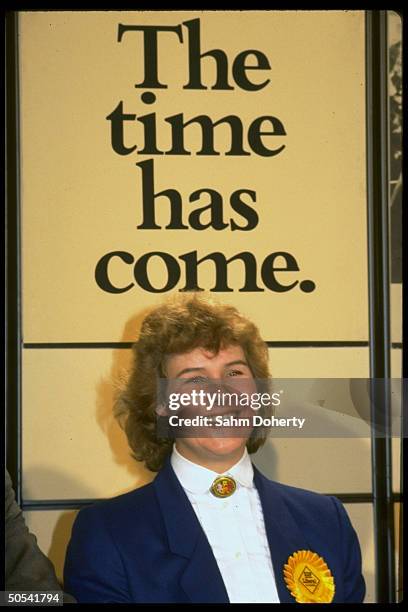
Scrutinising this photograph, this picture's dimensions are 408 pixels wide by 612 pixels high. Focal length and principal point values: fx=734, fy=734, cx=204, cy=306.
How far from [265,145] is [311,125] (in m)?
0.11

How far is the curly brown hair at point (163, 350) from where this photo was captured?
141 centimetres

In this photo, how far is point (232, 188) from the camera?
4.92 feet

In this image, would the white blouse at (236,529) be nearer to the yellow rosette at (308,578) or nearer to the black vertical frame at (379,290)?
the yellow rosette at (308,578)

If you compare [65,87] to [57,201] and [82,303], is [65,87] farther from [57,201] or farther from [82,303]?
[82,303]

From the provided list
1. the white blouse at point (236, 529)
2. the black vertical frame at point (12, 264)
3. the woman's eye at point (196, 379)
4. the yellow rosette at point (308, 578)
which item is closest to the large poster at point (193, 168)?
the black vertical frame at point (12, 264)

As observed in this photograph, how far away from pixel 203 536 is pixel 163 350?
35cm

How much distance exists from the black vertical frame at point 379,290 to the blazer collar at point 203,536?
0.19m

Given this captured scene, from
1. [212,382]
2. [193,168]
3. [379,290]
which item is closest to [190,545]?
[212,382]

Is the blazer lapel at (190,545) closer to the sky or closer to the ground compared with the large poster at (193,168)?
closer to the ground

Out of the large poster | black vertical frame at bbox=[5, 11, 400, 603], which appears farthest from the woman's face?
black vertical frame at bbox=[5, 11, 400, 603]

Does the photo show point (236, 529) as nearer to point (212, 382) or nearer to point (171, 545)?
point (171, 545)
